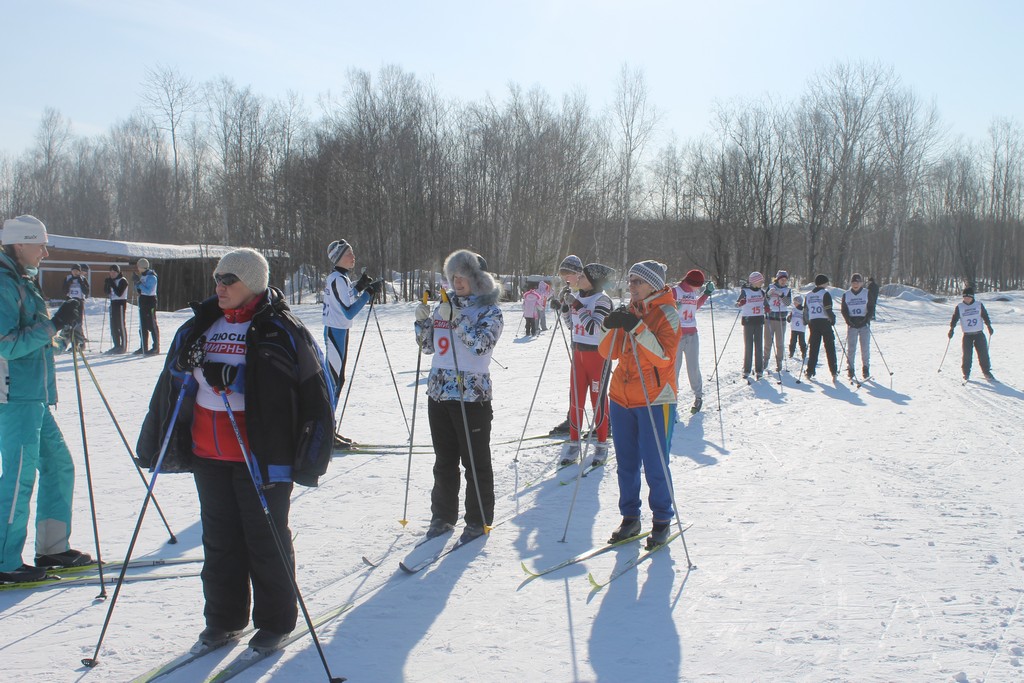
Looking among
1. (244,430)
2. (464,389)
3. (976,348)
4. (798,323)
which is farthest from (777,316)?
(244,430)

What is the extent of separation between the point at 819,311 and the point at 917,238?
2066 inches

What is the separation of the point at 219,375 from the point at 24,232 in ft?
6.03

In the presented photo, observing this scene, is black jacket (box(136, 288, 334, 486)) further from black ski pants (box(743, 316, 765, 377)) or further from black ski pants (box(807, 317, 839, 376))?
black ski pants (box(807, 317, 839, 376))

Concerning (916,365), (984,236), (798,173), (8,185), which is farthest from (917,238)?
(8,185)

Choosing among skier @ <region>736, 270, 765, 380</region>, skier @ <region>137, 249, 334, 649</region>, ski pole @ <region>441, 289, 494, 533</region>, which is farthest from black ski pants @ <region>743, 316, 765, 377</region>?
skier @ <region>137, 249, 334, 649</region>

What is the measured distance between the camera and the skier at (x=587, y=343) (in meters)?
6.43

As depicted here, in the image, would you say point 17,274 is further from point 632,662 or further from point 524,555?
point 632,662

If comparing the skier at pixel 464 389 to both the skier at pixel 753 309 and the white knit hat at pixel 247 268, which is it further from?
the skier at pixel 753 309

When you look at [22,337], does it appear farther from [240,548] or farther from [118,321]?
[118,321]

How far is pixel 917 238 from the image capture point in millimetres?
57250

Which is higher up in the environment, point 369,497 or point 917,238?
point 917,238

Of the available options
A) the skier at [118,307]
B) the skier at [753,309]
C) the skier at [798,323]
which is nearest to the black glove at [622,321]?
the skier at [753,309]

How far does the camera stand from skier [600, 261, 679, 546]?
15.2 ft

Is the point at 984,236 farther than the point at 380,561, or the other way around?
the point at 984,236
